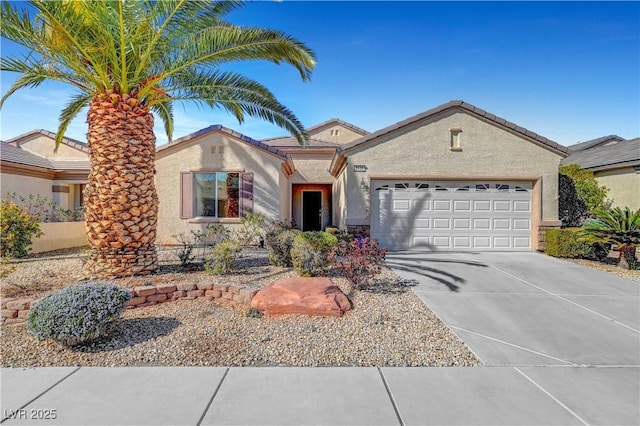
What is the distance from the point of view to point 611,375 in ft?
12.6

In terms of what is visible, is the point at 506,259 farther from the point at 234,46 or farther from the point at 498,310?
the point at 234,46

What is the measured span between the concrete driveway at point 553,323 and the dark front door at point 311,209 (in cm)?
1003

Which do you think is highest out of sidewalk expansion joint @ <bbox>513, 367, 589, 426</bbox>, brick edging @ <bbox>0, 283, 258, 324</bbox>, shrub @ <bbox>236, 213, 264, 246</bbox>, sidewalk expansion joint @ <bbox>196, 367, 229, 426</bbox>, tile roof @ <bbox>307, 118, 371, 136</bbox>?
tile roof @ <bbox>307, 118, 371, 136</bbox>

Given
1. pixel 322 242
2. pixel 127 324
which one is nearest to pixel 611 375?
pixel 322 242

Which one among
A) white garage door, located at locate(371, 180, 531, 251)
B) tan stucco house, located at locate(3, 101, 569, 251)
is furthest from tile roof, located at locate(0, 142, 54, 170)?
white garage door, located at locate(371, 180, 531, 251)

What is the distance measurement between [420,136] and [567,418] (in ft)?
34.0

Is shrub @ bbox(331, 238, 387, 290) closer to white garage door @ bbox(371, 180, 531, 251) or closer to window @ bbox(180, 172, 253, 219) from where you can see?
white garage door @ bbox(371, 180, 531, 251)

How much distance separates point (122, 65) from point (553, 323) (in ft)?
32.7

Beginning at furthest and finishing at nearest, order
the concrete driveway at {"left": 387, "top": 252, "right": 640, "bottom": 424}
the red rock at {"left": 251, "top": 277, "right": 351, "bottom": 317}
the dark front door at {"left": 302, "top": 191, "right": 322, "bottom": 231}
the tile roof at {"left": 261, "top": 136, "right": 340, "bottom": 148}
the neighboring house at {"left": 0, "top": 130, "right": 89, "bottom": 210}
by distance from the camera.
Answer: the dark front door at {"left": 302, "top": 191, "right": 322, "bottom": 231} → the tile roof at {"left": 261, "top": 136, "right": 340, "bottom": 148} → the neighboring house at {"left": 0, "top": 130, "right": 89, "bottom": 210} → the red rock at {"left": 251, "top": 277, "right": 351, "bottom": 317} → the concrete driveway at {"left": 387, "top": 252, "right": 640, "bottom": 424}

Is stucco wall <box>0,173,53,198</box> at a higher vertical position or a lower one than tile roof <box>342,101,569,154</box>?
lower

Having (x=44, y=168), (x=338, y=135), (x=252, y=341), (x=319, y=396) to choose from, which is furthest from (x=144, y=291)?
(x=338, y=135)

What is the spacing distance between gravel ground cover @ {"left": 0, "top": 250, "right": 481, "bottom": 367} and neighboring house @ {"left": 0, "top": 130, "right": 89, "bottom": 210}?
452 inches

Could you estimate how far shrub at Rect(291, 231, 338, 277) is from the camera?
23.8 ft

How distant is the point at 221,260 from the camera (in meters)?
7.46
